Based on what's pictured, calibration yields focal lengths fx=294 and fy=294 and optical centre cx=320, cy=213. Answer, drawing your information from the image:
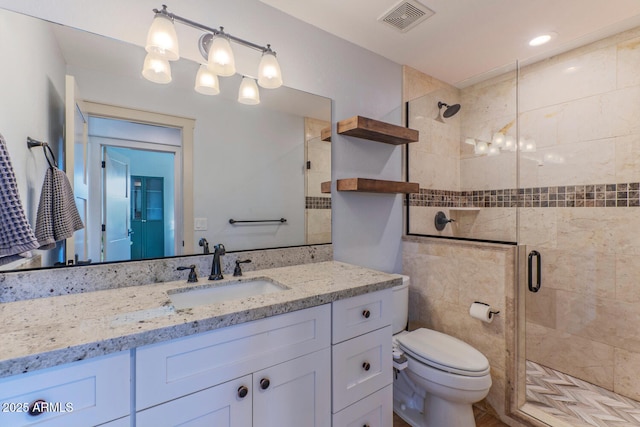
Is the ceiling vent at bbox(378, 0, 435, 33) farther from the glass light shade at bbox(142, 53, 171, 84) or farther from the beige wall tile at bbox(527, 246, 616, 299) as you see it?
the beige wall tile at bbox(527, 246, 616, 299)

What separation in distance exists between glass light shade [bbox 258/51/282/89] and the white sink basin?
1033 millimetres

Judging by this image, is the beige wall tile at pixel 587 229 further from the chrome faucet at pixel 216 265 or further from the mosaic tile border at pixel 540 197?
the chrome faucet at pixel 216 265

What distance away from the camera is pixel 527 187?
2.36 m

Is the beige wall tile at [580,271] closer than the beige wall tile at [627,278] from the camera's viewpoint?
No

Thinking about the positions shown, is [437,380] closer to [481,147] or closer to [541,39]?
[481,147]

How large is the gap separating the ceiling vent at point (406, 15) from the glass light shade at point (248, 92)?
0.88 meters

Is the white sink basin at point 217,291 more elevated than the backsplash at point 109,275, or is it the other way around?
Answer: the backsplash at point 109,275

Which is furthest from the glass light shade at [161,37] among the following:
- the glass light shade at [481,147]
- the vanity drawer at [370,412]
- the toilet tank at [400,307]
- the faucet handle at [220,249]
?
the glass light shade at [481,147]

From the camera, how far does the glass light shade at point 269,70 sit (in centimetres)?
153

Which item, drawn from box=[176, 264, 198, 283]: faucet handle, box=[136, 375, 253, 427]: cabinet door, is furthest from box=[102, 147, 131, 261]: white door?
box=[136, 375, 253, 427]: cabinet door

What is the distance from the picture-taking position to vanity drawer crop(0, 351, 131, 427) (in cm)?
67

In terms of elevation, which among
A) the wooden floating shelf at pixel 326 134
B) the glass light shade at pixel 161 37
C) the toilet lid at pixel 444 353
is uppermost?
the glass light shade at pixel 161 37

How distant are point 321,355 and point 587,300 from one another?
2.10m

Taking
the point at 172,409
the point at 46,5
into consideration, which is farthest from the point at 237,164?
the point at 172,409
